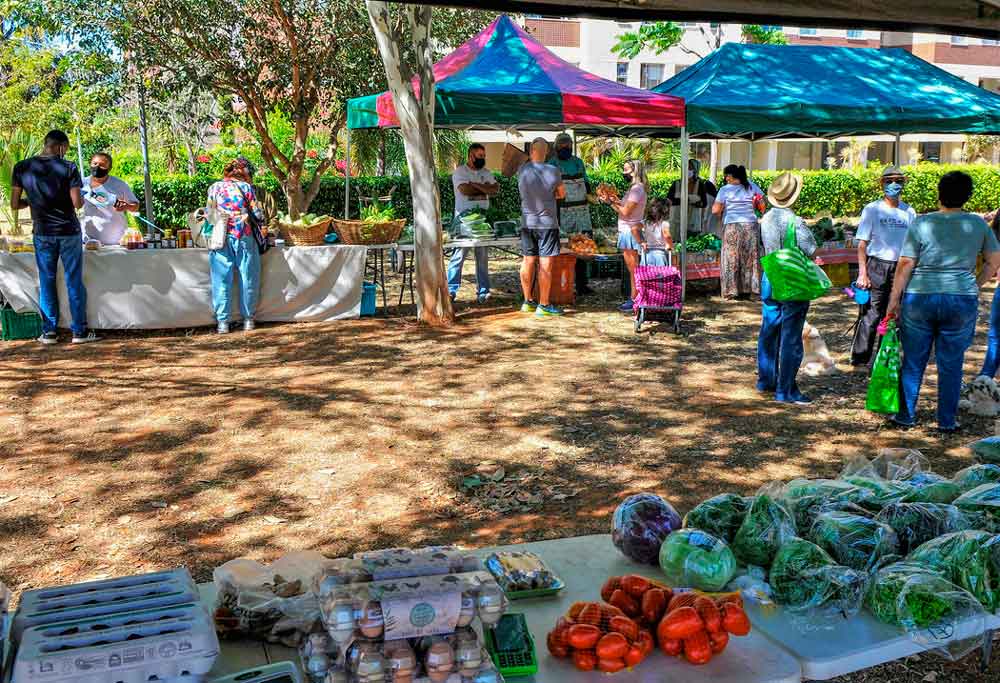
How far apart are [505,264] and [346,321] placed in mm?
5767

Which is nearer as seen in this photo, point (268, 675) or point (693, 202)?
point (268, 675)

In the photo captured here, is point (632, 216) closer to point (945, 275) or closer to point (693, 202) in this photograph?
point (693, 202)

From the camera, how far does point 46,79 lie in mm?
18109

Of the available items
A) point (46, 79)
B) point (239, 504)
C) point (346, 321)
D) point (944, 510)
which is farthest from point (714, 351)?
point (46, 79)

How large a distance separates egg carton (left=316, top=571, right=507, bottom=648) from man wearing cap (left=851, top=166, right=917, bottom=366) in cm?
643

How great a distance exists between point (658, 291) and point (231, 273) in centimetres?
441

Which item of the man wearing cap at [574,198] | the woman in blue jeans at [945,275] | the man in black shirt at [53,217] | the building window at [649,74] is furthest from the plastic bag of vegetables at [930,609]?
the building window at [649,74]

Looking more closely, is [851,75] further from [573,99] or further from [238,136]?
[238,136]

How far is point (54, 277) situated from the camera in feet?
29.7

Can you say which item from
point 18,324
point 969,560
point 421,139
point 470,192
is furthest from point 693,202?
point 969,560

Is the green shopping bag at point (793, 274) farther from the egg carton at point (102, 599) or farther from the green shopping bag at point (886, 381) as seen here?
the egg carton at point (102, 599)

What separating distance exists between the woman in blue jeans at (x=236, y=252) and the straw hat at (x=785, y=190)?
5.25 metres

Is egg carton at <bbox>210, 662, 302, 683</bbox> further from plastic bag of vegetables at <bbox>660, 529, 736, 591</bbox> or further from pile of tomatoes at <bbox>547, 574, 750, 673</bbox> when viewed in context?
plastic bag of vegetables at <bbox>660, 529, 736, 591</bbox>

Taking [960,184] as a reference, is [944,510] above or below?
below
